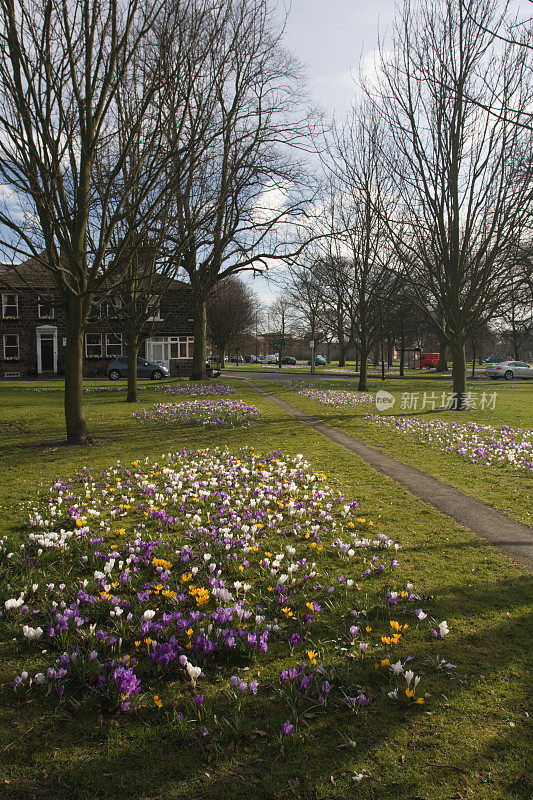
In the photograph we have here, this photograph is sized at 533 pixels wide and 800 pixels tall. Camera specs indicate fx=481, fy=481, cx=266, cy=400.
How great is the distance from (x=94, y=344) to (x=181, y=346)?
7.27 m

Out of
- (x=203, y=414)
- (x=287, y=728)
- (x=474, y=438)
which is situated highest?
(x=203, y=414)

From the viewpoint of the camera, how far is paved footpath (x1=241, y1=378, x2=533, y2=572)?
4.86m

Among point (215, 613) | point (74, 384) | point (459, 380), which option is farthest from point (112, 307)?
point (215, 613)

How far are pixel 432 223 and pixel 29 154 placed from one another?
41.2ft

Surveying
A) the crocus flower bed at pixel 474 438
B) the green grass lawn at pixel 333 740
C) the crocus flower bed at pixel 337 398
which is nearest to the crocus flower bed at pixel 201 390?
the crocus flower bed at pixel 337 398

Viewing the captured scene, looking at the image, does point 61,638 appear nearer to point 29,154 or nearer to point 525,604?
point 525,604

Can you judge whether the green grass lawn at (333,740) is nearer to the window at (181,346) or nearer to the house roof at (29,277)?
the house roof at (29,277)

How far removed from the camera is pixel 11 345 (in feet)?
134

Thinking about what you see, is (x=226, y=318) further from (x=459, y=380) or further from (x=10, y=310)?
(x=459, y=380)

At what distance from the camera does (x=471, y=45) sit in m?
13.6

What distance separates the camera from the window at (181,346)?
42.2 m

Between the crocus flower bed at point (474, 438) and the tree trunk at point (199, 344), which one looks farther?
the tree trunk at point (199, 344)

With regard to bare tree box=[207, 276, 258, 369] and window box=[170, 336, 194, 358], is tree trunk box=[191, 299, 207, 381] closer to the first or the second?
window box=[170, 336, 194, 358]

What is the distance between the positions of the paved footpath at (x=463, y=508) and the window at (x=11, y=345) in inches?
1543
